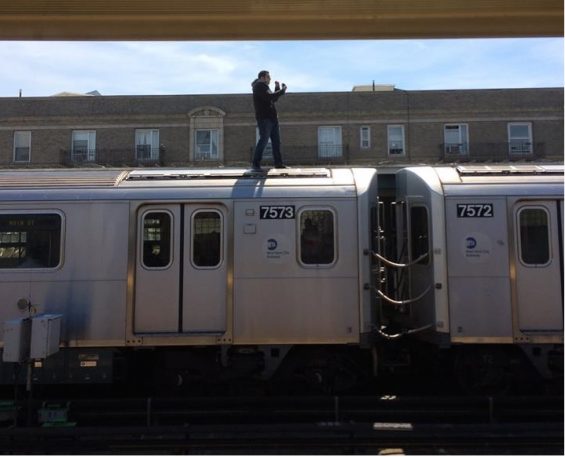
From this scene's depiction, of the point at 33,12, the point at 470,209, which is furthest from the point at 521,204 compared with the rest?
the point at 33,12

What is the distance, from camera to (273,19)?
7344 mm

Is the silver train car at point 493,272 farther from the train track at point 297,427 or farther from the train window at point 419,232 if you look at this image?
the train track at point 297,427

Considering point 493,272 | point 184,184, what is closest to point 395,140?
point 493,272

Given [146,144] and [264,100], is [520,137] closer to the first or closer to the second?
[146,144]

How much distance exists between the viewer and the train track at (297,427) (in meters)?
6.42

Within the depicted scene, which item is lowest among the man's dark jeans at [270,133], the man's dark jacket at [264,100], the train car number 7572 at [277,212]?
the train car number 7572 at [277,212]

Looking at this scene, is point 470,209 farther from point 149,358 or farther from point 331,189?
point 149,358

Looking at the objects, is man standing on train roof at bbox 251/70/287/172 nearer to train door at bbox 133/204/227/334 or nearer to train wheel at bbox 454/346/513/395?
train door at bbox 133/204/227/334

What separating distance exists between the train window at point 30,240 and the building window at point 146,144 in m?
27.8

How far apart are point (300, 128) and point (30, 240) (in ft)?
91.9

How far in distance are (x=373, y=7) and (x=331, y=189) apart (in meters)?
2.35

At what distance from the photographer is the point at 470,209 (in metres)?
7.29

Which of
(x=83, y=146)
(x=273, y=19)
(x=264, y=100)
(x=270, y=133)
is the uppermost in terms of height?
(x=83, y=146)

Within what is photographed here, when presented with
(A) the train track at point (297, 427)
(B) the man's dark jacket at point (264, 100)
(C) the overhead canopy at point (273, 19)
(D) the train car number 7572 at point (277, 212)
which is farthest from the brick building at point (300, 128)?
(A) the train track at point (297, 427)
